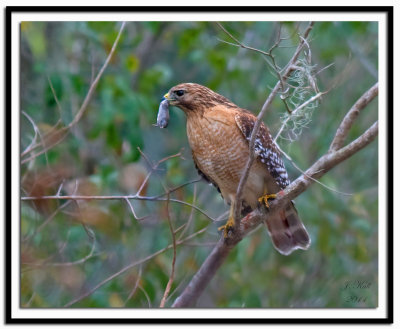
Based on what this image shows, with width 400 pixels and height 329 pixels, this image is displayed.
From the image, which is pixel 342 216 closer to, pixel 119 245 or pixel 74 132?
pixel 119 245

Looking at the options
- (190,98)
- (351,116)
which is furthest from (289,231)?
(190,98)

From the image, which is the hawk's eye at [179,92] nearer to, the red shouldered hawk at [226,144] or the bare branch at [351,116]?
the red shouldered hawk at [226,144]

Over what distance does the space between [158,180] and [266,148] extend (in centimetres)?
59

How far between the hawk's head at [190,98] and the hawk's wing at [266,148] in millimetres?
165

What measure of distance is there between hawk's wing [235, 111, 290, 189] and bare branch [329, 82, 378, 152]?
10.9 inches

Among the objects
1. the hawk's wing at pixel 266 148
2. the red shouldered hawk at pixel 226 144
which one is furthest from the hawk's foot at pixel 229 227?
the hawk's wing at pixel 266 148

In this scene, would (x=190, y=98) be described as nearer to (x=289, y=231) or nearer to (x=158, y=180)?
(x=158, y=180)

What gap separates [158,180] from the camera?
2.98 m

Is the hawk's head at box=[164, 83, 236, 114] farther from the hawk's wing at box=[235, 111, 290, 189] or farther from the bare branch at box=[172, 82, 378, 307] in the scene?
the bare branch at box=[172, 82, 378, 307]

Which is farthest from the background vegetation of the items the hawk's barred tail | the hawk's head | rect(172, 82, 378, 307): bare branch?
the hawk's head

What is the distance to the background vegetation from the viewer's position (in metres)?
2.73

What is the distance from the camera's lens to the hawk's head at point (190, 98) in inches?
110

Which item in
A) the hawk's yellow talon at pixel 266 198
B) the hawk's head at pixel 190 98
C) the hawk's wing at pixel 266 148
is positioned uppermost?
the hawk's head at pixel 190 98
